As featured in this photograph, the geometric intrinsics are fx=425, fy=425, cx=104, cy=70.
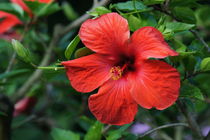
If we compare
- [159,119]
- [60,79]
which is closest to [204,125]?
[159,119]

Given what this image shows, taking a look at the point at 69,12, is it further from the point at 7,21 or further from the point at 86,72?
the point at 86,72

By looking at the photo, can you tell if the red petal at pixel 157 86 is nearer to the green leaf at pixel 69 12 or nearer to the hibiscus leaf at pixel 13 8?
the hibiscus leaf at pixel 13 8

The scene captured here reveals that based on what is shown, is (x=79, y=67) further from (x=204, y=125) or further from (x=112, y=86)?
(x=204, y=125)

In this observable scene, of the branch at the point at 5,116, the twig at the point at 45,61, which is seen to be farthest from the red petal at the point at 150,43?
the twig at the point at 45,61

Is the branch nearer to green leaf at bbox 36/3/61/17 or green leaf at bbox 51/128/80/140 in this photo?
green leaf at bbox 51/128/80/140

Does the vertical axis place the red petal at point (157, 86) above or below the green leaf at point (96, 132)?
above

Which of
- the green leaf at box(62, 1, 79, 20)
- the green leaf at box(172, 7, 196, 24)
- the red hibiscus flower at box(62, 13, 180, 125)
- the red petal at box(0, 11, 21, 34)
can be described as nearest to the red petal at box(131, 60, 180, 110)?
the red hibiscus flower at box(62, 13, 180, 125)
